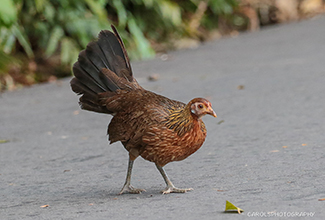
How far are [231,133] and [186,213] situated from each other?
2.85m

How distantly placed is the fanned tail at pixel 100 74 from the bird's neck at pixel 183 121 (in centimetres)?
69

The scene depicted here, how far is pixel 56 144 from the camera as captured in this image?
645 centimetres

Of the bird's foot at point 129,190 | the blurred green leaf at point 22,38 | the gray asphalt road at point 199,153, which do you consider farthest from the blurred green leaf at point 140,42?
the bird's foot at point 129,190

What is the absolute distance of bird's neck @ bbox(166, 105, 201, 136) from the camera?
13.2 feet

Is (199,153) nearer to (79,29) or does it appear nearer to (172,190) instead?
(172,190)

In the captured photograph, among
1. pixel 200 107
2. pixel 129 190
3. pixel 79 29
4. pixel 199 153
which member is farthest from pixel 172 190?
pixel 79 29

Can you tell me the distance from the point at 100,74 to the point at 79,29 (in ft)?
24.4

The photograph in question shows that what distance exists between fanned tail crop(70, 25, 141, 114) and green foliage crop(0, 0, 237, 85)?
6.68 meters

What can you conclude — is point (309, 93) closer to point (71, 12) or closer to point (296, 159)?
point (296, 159)

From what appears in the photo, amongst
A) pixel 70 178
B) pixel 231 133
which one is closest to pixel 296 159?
pixel 231 133

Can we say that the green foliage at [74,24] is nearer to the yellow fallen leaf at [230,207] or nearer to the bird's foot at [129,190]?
the bird's foot at [129,190]

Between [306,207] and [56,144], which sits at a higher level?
[56,144]

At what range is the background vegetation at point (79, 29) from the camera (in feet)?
38.7

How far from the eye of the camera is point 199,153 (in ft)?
18.4
